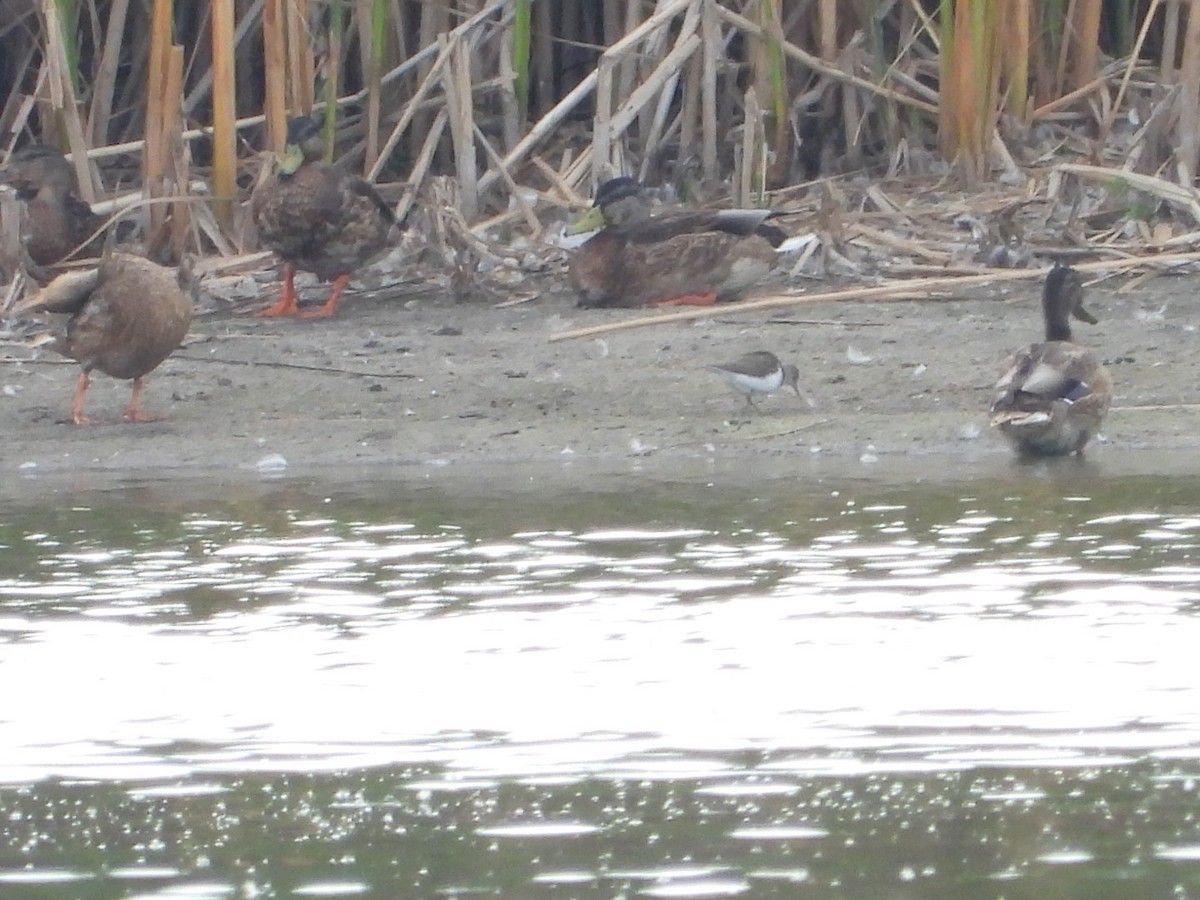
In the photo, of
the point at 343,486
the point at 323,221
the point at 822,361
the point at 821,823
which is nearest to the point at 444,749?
the point at 821,823

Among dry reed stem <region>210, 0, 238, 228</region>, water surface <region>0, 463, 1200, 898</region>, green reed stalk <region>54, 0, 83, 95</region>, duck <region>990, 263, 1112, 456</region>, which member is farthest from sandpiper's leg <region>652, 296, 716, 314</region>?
water surface <region>0, 463, 1200, 898</region>

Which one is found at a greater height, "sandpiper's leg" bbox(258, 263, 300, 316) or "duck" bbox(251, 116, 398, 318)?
"duck" bbox(251, 116, 398, 318)

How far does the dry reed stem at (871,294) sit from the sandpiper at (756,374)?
1.25 metres

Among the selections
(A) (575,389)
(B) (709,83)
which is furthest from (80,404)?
(B) (709,83)

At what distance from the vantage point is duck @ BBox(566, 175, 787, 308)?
11.3 m

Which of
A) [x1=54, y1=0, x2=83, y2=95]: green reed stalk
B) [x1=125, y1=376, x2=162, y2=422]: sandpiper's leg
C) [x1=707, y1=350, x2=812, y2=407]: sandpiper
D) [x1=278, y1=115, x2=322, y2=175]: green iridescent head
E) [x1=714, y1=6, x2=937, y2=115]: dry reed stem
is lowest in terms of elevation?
[x1=125, y1=376, x2=162, y2=422]: sandpiper's leg

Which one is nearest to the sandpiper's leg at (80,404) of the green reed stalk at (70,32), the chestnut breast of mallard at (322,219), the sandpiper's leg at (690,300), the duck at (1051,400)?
the chestnut breast of mallard at (322,219)

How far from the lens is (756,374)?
8.98 meters

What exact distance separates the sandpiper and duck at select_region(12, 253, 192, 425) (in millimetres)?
2134

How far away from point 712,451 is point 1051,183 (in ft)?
12.8

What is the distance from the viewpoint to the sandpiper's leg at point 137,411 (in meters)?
9.45

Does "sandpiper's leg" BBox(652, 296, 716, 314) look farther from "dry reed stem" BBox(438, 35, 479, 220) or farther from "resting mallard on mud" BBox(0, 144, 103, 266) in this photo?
"resting mallard on mud" BBox(0, 144, 103, 266)

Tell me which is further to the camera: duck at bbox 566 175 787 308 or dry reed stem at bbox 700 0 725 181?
dry reed stem at bbox 700 0 725 181

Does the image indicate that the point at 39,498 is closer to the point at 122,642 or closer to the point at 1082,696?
the point at 122,642
